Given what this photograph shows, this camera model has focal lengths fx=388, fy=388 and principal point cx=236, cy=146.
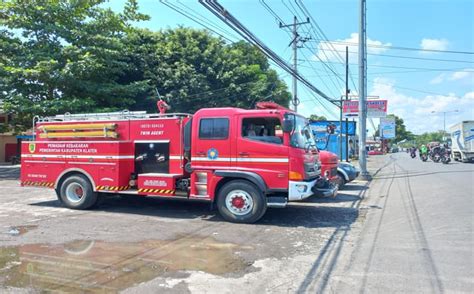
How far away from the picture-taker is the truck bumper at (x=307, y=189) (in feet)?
27.0

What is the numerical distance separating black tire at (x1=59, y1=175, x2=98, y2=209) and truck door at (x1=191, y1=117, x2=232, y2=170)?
123 inches

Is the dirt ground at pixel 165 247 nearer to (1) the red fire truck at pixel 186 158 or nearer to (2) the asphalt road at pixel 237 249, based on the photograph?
(2) the asphalt road at pixel 237 249

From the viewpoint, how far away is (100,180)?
9.94 meters

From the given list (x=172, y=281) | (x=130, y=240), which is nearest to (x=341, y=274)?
(x=172, y=281)

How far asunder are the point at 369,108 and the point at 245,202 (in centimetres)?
2523

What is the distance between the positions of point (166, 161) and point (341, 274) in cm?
559

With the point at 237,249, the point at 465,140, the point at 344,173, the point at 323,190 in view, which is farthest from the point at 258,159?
the point at 465,140

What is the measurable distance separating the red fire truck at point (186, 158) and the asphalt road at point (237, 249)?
65cm

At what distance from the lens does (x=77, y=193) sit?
10.5 meters

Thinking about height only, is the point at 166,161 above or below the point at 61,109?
below

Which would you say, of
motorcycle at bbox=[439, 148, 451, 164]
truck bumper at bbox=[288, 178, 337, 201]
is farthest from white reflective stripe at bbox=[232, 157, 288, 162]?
motorcycle at bbox=[439, 148, 451, 164]

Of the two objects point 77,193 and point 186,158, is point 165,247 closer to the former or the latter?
point 186,158

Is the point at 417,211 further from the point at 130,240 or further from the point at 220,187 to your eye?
the point at 130,240

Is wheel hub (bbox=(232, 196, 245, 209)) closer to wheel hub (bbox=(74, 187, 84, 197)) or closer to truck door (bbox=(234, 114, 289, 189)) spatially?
truck door (bbox=(234, 114, 289, 189))
